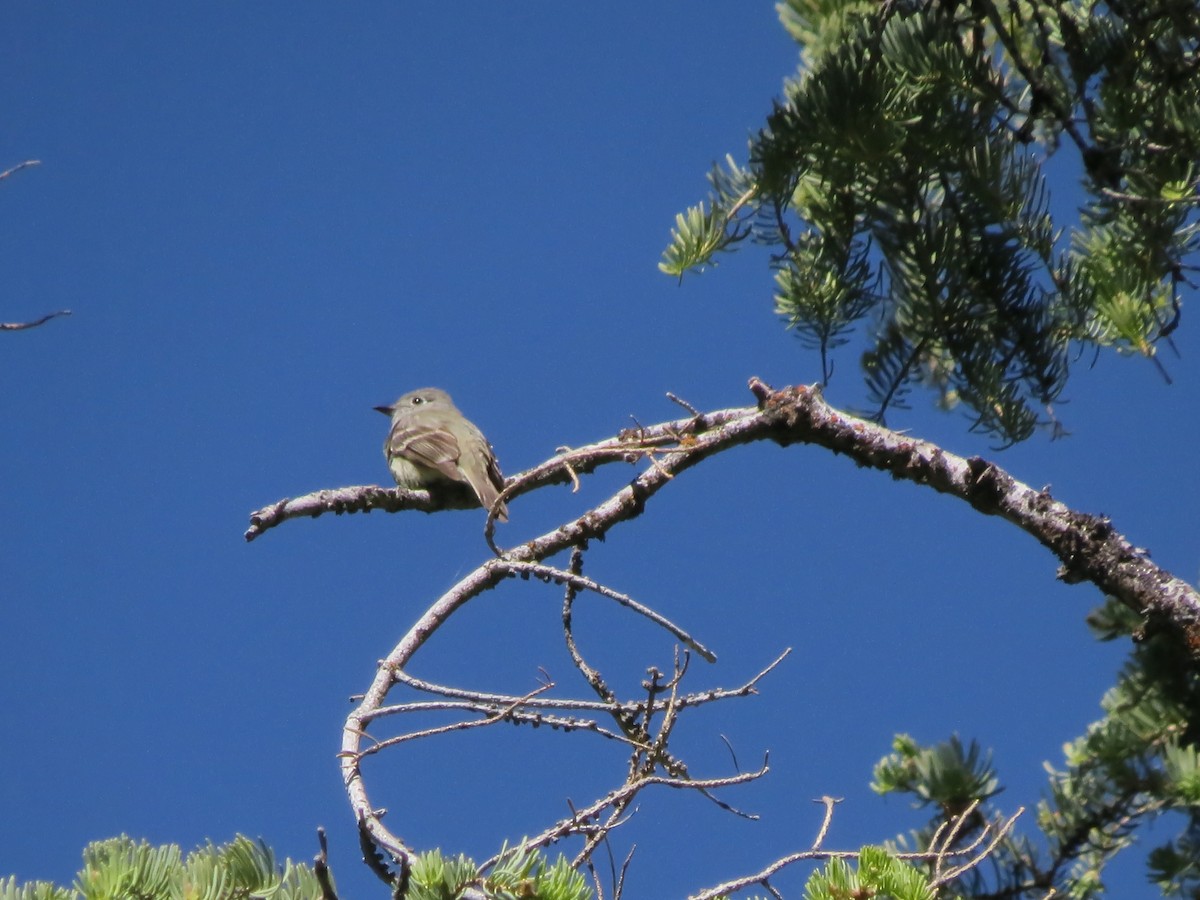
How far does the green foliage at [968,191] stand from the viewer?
3141 millimetres

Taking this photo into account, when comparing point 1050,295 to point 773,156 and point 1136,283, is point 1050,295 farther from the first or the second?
point 773,156

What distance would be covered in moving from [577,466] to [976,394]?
1.11 metres

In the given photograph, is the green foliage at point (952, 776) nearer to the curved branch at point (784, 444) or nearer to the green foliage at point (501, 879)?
the curved branch at point (784, 444)

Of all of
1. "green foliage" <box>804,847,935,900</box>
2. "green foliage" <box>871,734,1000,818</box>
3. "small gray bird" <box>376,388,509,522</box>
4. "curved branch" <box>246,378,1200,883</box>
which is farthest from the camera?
"small gray bird" <box>376,388,509,522</box>

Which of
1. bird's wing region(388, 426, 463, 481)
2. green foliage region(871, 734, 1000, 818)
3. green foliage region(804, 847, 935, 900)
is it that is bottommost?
green foliage region(804, 847, 935, 900)

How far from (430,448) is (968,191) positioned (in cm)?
350

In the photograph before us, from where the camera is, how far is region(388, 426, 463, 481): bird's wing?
234 inches

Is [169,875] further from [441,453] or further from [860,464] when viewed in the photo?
[441,453]

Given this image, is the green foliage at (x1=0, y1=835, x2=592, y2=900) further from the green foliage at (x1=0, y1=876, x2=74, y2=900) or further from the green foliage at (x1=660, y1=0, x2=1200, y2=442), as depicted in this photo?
the green foliage at (x1=660, y1=0, x2=1200, y2=442)

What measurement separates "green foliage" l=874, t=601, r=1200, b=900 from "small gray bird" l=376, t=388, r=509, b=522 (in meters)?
2.35

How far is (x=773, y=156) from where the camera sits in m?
3.37

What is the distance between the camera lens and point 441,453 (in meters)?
6.12

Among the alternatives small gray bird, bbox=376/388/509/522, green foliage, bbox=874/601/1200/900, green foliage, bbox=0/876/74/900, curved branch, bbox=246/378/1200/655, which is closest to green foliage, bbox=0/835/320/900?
green foliage, bbox=0/876/74/900

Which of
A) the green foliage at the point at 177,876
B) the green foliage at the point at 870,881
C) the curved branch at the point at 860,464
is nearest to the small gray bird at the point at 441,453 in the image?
the curved branch at the point at 860,464
